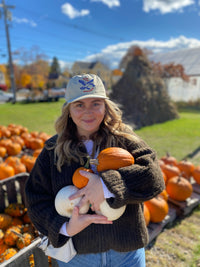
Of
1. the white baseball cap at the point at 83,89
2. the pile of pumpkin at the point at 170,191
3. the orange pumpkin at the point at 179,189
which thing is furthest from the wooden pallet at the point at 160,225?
the white baseball cap at the point at 83,89

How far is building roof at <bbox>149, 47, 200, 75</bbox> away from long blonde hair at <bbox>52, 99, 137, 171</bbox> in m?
24.0

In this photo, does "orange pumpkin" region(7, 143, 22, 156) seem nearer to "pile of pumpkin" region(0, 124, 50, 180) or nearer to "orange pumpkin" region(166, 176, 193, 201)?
"pile of pumpkin" region(0, 124, 50, 180)

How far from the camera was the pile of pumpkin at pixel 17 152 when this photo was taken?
3812mm

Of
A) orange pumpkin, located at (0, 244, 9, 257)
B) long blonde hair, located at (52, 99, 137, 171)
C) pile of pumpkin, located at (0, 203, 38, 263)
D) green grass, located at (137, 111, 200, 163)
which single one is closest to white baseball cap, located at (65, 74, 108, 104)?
long blonde hair, located at (52, 99, 137, 171)

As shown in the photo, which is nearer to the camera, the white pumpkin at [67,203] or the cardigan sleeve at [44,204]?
the white pumpkin at [67,203]

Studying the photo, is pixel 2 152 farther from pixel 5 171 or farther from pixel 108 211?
pixel 108 211

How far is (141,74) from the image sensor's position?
452 inches

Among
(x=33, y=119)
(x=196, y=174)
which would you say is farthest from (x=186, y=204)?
(x=33, y=119)

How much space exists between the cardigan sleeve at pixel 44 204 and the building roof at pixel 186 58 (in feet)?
80.2

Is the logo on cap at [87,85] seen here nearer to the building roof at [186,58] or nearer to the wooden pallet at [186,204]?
the wooden pallet at [186,204]

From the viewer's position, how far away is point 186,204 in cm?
325

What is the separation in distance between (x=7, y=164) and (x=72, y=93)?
3215 millimetres

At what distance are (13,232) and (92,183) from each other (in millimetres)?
1396

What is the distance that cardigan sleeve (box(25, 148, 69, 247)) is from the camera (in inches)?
54.0
